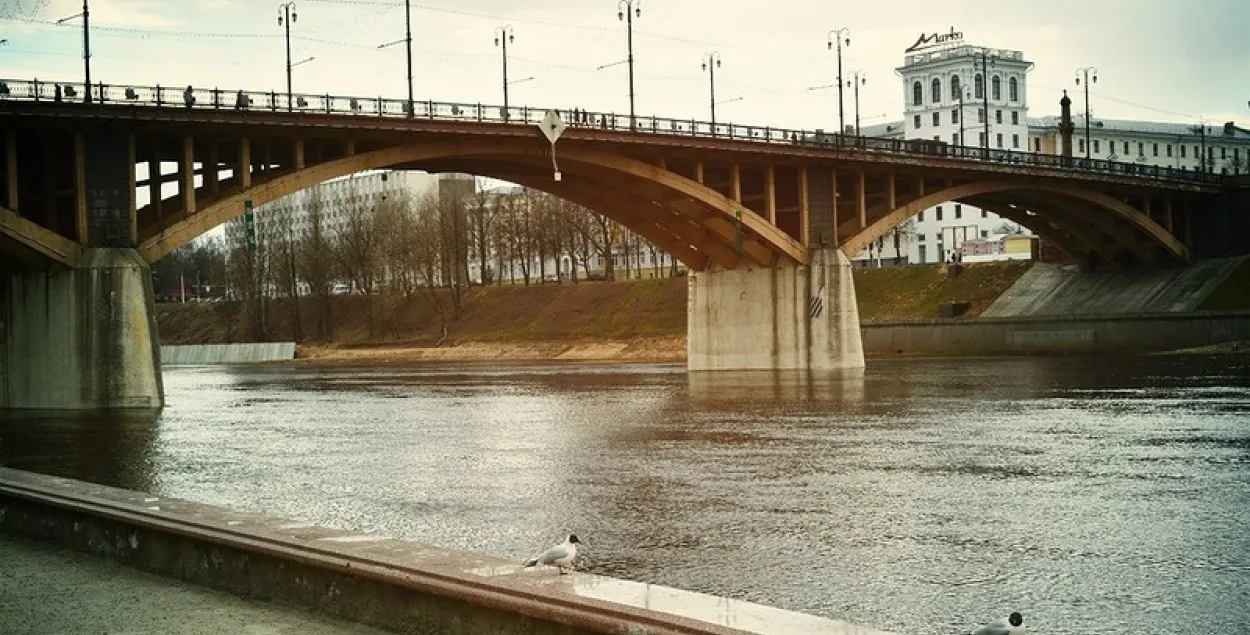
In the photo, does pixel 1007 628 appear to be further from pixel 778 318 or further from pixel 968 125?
pixel 968 125

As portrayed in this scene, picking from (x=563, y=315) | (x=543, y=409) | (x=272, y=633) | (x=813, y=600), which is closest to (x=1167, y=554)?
(x=813, y=600)

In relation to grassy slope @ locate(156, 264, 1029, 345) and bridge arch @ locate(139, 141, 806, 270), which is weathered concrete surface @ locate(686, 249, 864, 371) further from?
grassy slope @ locate(156, 264, 1029, 345)

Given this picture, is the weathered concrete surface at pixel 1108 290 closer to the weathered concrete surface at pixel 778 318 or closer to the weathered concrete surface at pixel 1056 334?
the weathered concrete surface at pixel 1056 334

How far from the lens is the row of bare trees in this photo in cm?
12888

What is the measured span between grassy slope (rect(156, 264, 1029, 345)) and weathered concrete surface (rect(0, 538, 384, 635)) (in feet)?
288

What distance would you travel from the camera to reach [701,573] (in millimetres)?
15445

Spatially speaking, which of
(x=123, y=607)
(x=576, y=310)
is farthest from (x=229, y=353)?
(x=123, y=607)

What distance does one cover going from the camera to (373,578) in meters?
10.8

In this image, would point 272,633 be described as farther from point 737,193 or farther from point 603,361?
point 603,361

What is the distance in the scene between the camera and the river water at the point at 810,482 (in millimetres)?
14586

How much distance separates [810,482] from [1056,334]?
63.2 m

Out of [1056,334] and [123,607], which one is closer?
[123,607]

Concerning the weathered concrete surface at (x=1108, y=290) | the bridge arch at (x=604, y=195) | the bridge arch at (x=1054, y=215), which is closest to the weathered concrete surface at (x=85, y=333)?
the bridge arch at (x=604, y=195)

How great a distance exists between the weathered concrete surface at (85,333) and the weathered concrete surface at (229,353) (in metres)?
72.8
